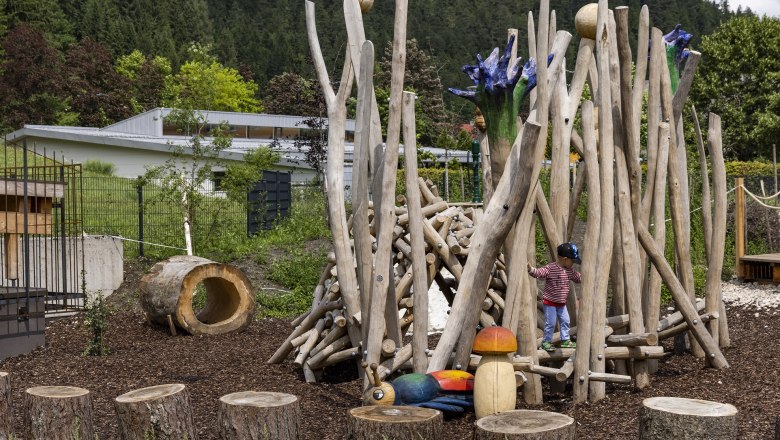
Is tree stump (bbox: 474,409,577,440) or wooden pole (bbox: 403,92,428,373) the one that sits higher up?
wooden pole (bbox: 403,92,428,373)

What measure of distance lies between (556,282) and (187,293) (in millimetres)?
5235

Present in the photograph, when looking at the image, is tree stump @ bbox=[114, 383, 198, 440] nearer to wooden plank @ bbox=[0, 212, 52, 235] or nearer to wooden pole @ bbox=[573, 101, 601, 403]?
wooden pole @ bbox=[573, 101, 601, 403]

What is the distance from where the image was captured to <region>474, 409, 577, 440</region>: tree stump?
441 centimetres

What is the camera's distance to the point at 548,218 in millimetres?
6223

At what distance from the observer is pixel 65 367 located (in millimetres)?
8328

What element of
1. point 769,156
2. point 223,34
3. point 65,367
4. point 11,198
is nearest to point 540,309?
point 65,367

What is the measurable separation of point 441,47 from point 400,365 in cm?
6977

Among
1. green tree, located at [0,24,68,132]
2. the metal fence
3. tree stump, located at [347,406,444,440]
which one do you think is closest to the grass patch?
the metal fence

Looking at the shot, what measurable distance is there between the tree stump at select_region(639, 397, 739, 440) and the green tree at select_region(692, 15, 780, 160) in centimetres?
3289

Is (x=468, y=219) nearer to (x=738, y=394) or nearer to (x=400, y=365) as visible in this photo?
(x=400, y=365)

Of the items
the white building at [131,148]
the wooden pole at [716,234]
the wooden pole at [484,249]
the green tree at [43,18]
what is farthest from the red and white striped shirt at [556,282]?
the green tree at [43,18]

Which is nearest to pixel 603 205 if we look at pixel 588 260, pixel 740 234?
pixel 588 260

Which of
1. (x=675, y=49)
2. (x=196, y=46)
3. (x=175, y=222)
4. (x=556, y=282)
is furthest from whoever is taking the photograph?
(x=196, y=46)

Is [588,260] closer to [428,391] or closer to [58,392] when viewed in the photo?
[428,391]
